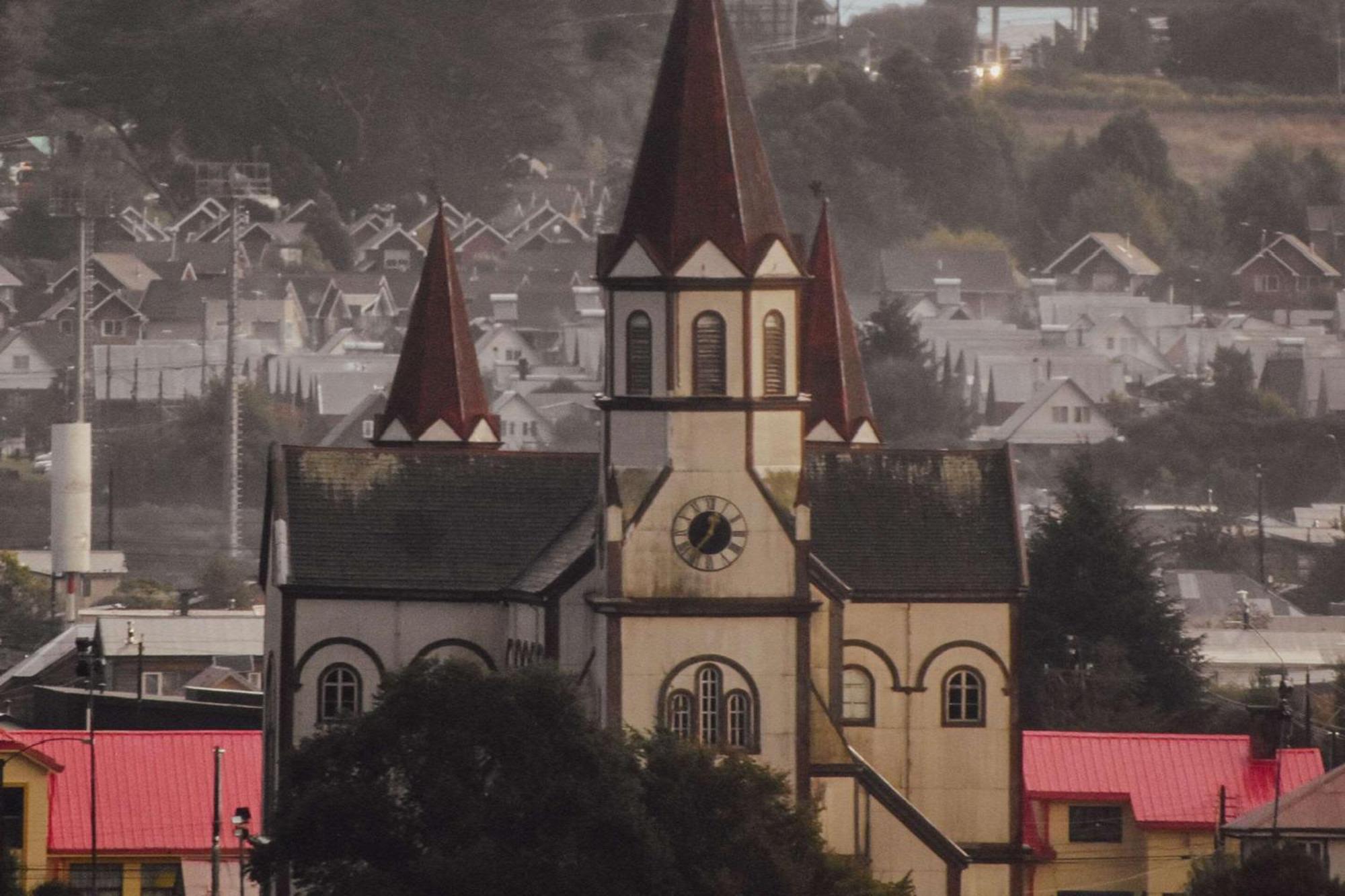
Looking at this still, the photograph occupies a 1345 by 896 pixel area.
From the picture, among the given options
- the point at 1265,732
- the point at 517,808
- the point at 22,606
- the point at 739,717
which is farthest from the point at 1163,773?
the point at 22,606

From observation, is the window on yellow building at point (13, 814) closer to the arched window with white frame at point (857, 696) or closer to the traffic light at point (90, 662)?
the traffic light at point (90, 662)

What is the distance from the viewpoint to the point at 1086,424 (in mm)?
179500

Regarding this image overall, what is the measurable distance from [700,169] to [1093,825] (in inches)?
549

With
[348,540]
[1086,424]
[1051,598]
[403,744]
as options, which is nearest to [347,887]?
[403,744]

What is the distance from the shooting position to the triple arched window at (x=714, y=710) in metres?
66.4

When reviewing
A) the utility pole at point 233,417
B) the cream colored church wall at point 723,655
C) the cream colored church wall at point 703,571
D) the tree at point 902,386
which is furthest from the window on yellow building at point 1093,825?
the tree at point 902,386

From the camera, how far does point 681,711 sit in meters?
66.5

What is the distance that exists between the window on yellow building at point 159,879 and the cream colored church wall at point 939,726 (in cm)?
976

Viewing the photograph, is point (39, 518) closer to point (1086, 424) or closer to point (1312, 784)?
point (1086, 424)

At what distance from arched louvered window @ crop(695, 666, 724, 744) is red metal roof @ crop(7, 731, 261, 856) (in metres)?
8.98

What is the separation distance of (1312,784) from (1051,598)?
119 ft

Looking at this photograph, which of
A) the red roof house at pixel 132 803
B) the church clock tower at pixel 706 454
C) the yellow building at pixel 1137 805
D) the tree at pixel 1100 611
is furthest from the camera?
the tree at pixel 1100 611

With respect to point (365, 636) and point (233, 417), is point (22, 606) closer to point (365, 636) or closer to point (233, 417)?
point (233, 417)

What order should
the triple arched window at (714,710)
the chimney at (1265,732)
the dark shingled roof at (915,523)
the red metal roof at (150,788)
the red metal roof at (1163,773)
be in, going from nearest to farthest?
the triple arched window at (714,710), the dark shingled roof at (915,523), the red metal roof at (150,788), the red metal roof at (1163,773), the chimney at (1265,732)
